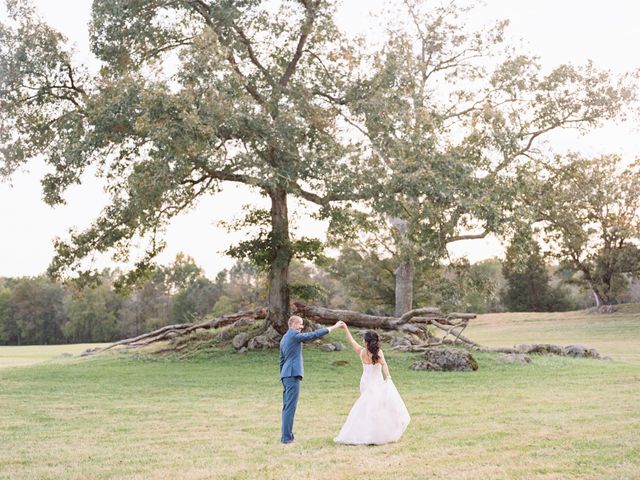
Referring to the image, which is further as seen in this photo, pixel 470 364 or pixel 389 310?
pixel 389 310

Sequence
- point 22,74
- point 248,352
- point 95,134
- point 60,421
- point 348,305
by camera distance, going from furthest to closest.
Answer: point 348,305 → point 248,352 → point 22,74 → point 95,134 → point 60,421

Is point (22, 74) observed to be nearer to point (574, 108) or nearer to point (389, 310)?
point (574, 108)

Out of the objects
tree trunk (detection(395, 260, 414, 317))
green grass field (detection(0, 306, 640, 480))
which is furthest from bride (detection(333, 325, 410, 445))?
tree trunk (detection(395, 260, 414, 317))

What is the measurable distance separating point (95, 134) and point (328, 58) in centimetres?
902

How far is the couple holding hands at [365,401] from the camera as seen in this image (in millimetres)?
10781

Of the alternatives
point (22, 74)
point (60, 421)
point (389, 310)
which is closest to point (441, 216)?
point (60, 421)

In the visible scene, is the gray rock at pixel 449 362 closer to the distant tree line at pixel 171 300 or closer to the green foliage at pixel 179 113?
the green foliage at pixel 179 113

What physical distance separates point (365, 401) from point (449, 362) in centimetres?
1285

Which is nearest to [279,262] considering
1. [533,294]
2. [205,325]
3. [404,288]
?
[205,325]

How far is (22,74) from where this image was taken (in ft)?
82.3

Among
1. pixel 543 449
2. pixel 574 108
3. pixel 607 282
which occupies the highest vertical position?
pixel 574 108

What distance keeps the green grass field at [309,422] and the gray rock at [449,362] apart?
2.08 feet

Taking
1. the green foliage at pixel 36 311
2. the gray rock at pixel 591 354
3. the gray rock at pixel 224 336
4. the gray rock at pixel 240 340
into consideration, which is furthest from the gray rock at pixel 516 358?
the green foliage at pixel 36 311

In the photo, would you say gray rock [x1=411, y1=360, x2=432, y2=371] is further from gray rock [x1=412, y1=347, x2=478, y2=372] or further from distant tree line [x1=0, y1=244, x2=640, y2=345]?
distant tree line [x1=0, y1=244, x2=640, y2=345]
